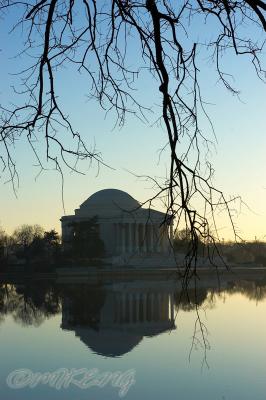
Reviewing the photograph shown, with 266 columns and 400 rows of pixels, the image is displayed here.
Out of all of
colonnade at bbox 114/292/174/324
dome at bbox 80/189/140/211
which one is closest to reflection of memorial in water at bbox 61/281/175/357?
colonnade at bbox 114/292/174/324

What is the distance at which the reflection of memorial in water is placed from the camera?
80.7ft

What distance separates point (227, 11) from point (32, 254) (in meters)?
78.9

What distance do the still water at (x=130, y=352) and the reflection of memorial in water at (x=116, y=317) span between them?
0.18 ft

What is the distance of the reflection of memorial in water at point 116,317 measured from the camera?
24609 mm

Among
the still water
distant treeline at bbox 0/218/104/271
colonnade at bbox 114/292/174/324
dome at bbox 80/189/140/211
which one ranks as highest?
dome at bbox 80/189/140/211

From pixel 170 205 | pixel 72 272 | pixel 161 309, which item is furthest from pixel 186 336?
pixel 72 272

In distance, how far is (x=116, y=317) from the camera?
3312cm

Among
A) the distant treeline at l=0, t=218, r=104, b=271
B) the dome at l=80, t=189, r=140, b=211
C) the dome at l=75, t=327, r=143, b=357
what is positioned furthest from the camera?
the dome at l=80, t=189, r=140, b=211

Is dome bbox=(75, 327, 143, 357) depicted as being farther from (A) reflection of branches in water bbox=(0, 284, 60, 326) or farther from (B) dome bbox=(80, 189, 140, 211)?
(B) dome bbox=(80, 189, 140, 211)

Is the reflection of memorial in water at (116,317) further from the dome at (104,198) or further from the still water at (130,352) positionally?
the dome at (104,198)

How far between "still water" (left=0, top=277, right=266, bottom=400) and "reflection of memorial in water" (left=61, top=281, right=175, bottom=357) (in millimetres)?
54

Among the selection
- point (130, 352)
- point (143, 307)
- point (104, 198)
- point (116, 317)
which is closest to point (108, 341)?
point (130, 352)

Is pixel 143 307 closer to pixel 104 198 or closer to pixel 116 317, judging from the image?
pixel 116 317

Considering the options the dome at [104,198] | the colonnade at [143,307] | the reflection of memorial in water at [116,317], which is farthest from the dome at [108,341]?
the dome at [104,198]
